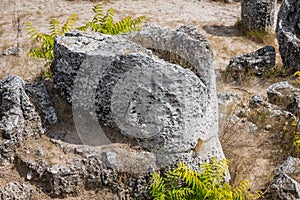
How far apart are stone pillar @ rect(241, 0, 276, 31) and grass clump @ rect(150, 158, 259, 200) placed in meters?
6.77

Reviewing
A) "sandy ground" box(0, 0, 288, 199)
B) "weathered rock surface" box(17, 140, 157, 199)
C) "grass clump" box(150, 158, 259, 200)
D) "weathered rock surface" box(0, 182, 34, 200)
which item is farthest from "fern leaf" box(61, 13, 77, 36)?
"grass clump" box(150, 158, 259, 200)

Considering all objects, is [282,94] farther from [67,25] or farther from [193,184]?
[67,25]

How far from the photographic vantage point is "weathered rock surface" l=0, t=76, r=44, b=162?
4.66m

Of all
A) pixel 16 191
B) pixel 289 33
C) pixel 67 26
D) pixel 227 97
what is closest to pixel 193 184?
pixel 16 191

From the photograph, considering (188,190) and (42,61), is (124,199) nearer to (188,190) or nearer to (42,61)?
(188,190)

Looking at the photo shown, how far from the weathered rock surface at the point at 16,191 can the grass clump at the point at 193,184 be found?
1367mm

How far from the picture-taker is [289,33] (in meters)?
8.98

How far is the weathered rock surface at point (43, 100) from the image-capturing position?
16.5 ft

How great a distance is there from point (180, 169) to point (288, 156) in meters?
2.44

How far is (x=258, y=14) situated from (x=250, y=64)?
245 centimetres

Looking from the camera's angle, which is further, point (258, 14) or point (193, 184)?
point (258, 14)

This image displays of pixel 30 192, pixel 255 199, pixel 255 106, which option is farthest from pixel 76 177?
pixel 255 106

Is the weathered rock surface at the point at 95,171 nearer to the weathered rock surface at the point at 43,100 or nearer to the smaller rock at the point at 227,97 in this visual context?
the weathered rock surface at the point at 43,100

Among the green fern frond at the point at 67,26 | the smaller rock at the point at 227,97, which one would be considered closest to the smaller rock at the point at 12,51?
the green fern frond at the point at 67,26
